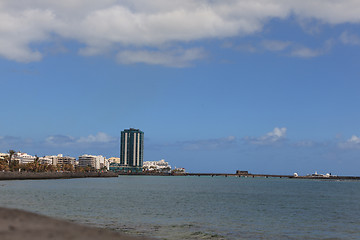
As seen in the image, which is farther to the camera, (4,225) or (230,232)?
(230,232)

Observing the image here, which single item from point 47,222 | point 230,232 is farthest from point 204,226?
point 47,222

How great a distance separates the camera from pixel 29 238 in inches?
421

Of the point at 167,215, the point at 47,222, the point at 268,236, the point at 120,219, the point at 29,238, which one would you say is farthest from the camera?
the point at 167,215

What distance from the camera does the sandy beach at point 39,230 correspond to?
11.0 metres

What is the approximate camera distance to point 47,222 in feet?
42.1

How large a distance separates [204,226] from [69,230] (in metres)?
27.8

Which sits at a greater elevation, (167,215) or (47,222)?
(47,222)

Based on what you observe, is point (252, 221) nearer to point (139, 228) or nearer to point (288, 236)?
point (288, 236)

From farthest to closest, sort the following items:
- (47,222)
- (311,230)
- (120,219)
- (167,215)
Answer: (167,215) → (120,219) → (311,230) → (47,222)

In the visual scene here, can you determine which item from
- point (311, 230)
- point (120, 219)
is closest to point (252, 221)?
point (311, 230)

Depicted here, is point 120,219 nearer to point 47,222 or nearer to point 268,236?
point 268,236

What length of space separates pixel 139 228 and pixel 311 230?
53.6 ft

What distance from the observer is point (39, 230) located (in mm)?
11758

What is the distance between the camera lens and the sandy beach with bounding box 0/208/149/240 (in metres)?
11.0
